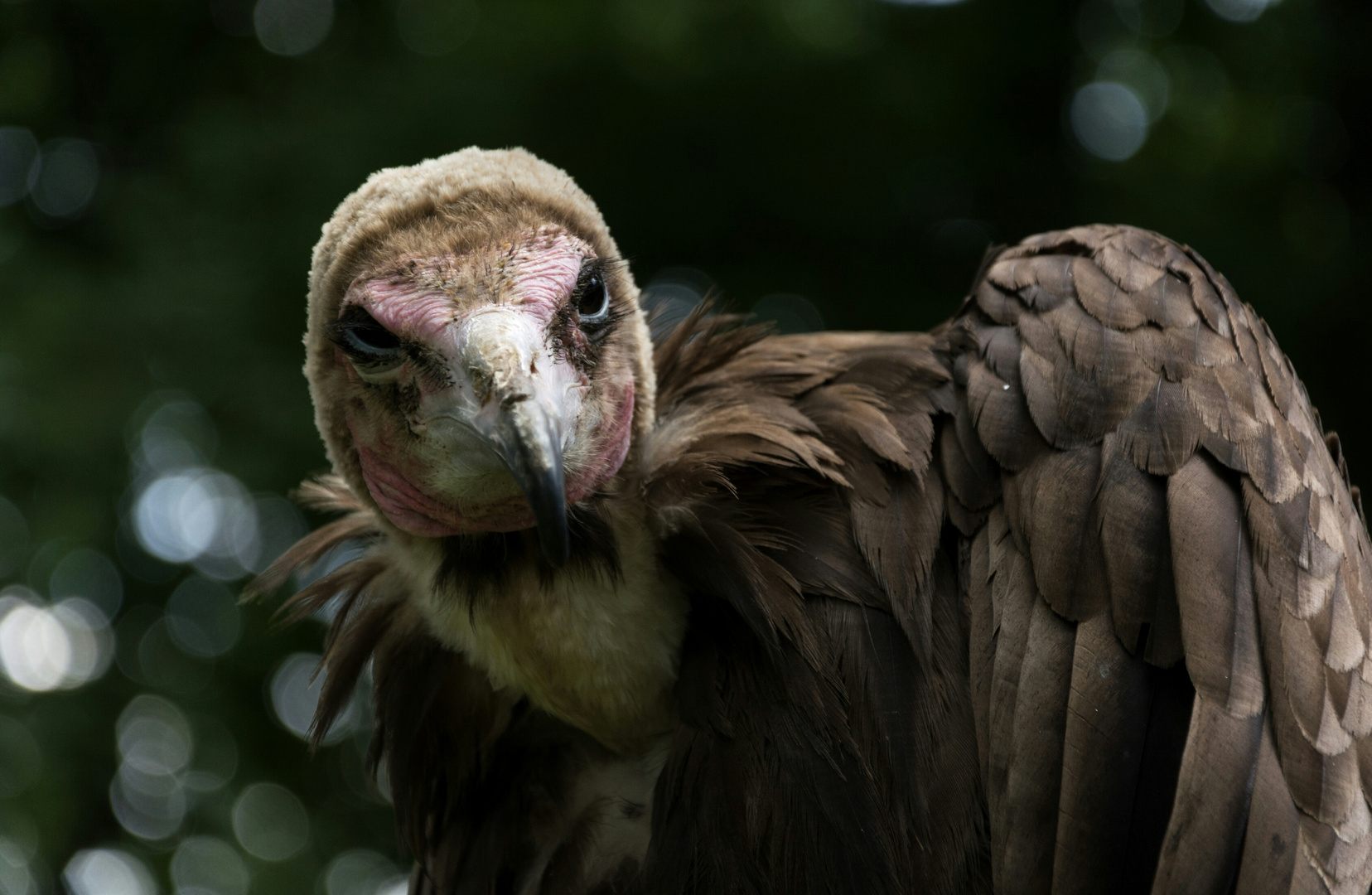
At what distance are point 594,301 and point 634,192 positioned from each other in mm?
3362

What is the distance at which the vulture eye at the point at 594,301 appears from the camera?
2.22m

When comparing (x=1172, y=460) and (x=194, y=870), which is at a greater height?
(x=1172, y=460)

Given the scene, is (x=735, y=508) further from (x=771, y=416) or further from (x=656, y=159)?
(x=656, y=159)

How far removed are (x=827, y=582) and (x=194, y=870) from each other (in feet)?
14.8

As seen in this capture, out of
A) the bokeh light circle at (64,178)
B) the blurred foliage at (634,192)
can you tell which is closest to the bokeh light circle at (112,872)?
the blurred foliage at (634,192)

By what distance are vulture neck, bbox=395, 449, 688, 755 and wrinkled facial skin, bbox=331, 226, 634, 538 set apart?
0.22 feet

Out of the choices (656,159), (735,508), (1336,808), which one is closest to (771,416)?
(735,508)

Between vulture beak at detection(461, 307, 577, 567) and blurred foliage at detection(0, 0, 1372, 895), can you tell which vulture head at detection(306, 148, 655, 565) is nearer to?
vulture beak at detection(461, 307, 577, 567)

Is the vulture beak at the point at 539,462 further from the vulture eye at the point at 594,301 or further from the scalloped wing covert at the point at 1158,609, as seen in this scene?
the scalloped wing covert at the point at 1158,609

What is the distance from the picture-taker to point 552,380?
198cm

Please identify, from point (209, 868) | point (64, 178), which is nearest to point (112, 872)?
point (209, 868)

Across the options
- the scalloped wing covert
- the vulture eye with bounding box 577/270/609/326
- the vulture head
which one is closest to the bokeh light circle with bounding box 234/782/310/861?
the vulture head

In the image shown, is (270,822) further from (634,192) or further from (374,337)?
(374,337)

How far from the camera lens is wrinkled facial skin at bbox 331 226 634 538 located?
1.90 m
